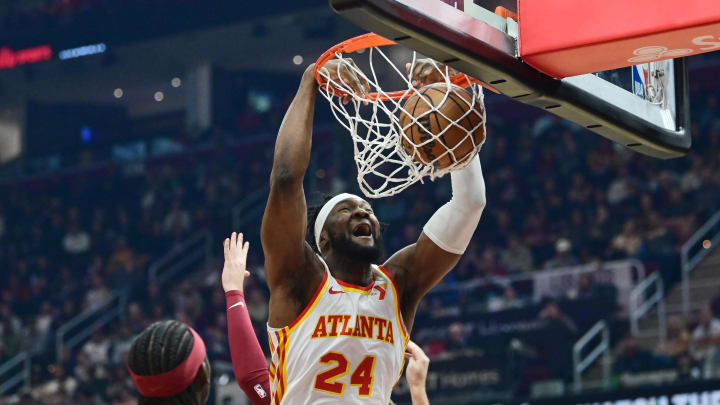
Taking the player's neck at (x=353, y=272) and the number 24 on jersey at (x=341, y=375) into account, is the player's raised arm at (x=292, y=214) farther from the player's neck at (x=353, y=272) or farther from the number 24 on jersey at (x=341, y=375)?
the number 24 on jersey at (x=341, y=375)

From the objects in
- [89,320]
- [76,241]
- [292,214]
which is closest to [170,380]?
[292,214]

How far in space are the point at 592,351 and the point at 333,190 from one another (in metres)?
6.12

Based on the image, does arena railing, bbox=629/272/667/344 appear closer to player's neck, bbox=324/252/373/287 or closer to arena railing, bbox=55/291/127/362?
arena railing, bbox=55/291/127/362

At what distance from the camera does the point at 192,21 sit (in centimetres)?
1983

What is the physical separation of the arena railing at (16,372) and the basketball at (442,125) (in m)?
12.6

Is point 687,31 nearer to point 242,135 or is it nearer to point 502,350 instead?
point 502,350

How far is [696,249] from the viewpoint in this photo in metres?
13.8

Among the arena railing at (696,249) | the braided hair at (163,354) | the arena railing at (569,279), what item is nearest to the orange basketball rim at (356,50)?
the braided hair at (163,354)

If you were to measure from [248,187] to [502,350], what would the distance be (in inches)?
346

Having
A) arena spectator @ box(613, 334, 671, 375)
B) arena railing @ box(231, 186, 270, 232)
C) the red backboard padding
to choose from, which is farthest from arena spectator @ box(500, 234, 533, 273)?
the red backboard padding

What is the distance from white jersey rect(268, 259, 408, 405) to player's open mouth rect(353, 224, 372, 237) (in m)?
0.20

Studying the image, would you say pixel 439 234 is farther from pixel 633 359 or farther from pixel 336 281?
pixel 633 359

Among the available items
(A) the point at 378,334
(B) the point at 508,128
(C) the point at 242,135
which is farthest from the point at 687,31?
(C) the point at 242,135

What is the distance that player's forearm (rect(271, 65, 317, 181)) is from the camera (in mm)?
3824
